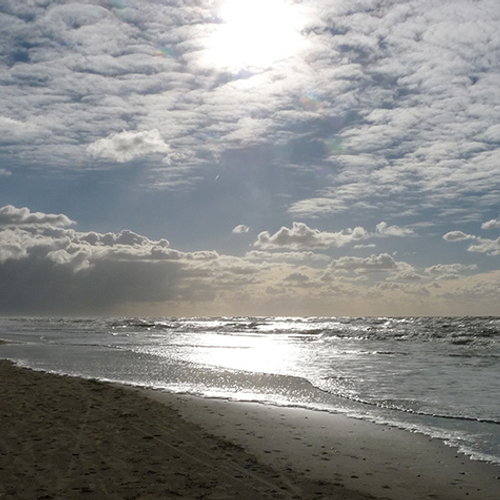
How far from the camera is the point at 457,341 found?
135ft

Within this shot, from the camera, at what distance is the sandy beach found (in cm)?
693

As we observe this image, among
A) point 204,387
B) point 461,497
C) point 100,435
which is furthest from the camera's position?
point 204,387

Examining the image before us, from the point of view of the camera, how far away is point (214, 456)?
8.51 metres

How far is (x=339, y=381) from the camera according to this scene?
18.2 meters

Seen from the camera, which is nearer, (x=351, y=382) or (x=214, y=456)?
(x=214, y=456)

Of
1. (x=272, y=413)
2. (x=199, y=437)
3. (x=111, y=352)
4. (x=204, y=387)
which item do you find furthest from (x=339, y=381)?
(x=111, y=352)

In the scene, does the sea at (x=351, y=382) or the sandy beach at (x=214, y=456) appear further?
the sea at (x=351, y=382)

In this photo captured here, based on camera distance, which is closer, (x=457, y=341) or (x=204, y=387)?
(x=204, y=387)

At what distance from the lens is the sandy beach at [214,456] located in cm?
693

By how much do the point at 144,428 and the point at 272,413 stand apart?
3.41 m

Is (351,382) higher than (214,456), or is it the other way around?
(214,456)

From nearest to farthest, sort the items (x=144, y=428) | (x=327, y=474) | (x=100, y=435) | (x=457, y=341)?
1. (x=327, y=474)
2. (x=100, y=435)
3. (x=144, y=428)
4. (x=457, y=341)

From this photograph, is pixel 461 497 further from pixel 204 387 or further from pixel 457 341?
pixel 457 341

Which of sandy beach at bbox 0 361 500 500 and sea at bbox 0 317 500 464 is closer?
sandy beach at bbox 0 361 500 500
